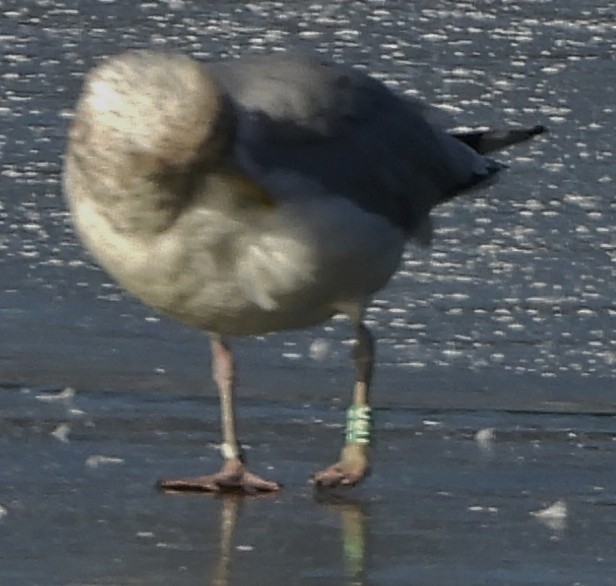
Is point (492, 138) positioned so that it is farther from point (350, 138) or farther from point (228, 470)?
point (228, 470)

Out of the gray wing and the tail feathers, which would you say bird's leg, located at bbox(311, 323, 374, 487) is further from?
the tail feathers

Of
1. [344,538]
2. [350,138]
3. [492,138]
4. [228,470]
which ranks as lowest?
[228,470]

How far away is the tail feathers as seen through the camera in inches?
243

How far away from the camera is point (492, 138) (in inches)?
243

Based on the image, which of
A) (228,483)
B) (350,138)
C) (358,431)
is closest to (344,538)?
(228,483)

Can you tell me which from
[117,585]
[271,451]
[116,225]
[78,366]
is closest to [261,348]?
[78,366]

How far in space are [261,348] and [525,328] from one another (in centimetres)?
71

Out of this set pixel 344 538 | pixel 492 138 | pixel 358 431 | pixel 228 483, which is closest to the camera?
pixel 344 538

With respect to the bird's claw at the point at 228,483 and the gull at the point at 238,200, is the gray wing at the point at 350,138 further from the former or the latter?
the bird's claw at the point at 228,483

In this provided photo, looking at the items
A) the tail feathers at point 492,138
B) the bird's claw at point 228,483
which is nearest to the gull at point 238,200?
the bird's claw at point 228,483

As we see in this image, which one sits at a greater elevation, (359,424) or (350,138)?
(350,138)

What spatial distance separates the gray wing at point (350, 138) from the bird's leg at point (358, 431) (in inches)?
12.9

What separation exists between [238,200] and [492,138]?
4.81ft

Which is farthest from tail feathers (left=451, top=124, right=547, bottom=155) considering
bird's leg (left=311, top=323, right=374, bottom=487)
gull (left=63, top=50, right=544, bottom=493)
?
bird's leg (left=311, top=323, right=374, bottom=487)
